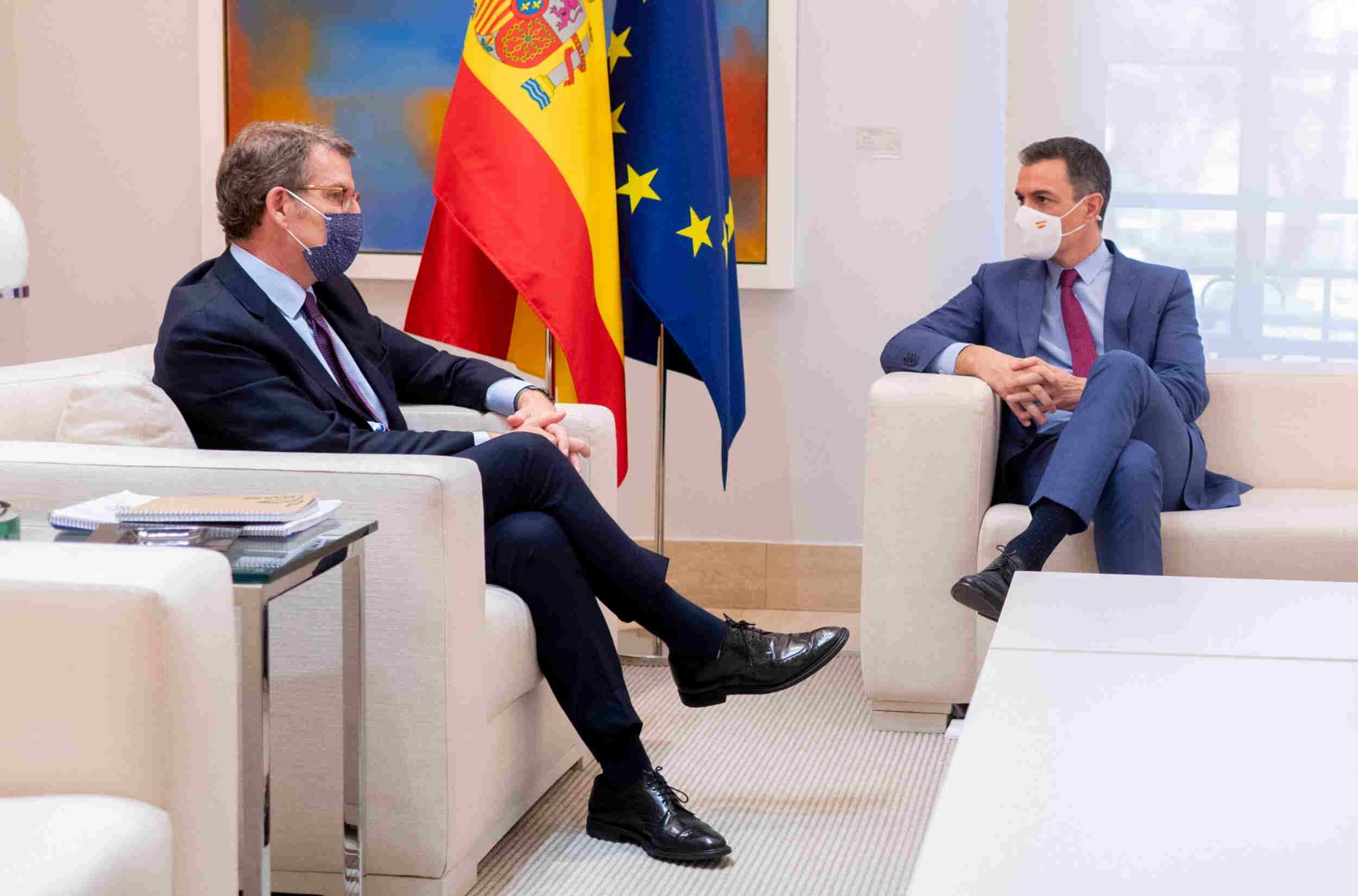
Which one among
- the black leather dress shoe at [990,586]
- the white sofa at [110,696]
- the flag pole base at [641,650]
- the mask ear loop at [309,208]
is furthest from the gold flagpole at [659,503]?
the white sofa at [110,696]

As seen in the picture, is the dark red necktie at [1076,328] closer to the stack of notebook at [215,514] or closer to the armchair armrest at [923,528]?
the armchair armrest at [923,528]

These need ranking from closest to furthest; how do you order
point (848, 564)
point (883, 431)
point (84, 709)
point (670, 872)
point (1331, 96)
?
point (84, 709) < point (670, 872) < point (883, 431) < point (1331, 96) < point (848, 564)

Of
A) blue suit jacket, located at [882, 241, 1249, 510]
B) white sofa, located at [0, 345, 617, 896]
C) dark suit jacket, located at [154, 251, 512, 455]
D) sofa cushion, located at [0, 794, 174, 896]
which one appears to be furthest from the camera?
blue suit jacket, located at [882, 241, 1249, 510]

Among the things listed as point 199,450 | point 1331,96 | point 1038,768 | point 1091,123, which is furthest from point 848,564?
point 1038,768

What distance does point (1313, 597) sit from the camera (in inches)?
81.4

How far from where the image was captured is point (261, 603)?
5.21ft

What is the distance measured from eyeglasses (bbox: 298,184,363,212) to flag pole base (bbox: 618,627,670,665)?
1405 mm

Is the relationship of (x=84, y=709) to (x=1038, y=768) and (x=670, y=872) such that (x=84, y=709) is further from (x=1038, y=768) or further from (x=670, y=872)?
(x=670, y=872)

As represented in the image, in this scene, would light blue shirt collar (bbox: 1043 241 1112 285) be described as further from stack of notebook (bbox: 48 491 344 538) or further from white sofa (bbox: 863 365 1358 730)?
stack of notebook (bbox: 48 491 344 538)

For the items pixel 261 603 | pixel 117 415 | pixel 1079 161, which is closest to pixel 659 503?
pixel 1079 161

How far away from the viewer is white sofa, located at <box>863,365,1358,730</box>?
2863mm

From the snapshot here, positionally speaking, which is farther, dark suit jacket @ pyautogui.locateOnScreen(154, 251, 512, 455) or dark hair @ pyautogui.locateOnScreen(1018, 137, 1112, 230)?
dark hair @ pyautogui.locateOnScreen(1018, 137, 1112, 230)

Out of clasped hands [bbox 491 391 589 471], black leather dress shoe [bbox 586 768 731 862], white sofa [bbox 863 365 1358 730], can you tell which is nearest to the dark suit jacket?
clasped hands [bbox 491 391 589 471]

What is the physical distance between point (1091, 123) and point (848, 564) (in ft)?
4.54
